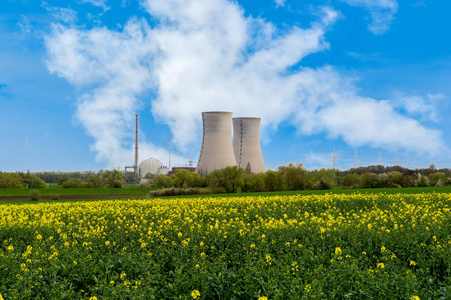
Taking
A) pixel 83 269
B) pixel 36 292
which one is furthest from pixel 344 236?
pixel 36 292

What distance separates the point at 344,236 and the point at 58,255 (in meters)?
5.05

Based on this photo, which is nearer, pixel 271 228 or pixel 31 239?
pixel 271 228

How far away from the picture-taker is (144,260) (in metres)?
5.41

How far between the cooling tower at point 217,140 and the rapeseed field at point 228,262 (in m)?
38.9

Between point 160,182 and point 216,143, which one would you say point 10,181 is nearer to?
point 160,182

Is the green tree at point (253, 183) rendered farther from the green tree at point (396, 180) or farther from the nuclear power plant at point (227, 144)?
the green tree at point (396, 180)

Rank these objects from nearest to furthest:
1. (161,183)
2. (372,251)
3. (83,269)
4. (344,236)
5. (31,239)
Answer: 1. (83,269)
2. (372,251)
3. (344,236)
4. (31,239)
5. (161,183)

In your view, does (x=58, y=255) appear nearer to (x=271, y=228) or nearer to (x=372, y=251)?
(x=271, y=228)

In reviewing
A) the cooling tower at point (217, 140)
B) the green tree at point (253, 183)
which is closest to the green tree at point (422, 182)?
Result: the green tree at point (253, 183)

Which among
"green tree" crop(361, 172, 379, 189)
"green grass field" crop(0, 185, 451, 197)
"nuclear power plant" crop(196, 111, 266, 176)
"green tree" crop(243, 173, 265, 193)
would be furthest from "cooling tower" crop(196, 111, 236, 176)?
"green tree" crop(361, 172, 379, 189)

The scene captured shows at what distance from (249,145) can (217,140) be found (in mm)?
8903

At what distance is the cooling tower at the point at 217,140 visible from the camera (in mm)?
48656

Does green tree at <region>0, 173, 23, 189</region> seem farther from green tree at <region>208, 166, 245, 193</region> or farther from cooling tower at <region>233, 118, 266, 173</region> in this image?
cooling tower at <region>233, 118, 266, 173</region>

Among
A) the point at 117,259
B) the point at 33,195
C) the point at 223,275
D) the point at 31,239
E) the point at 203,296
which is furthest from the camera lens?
the point at 33,195
